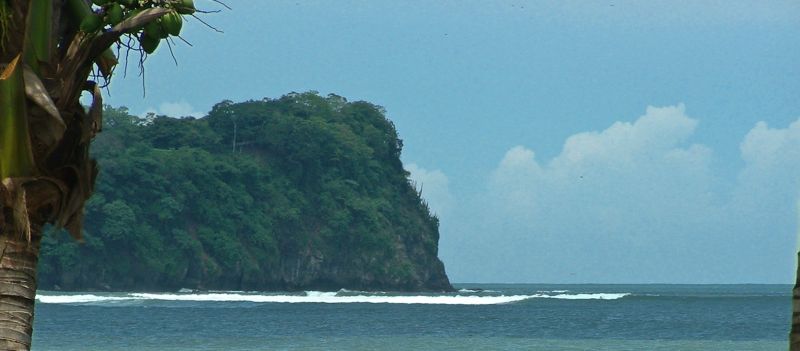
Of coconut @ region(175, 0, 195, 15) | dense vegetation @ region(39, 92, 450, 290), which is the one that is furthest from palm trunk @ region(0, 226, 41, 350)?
dense vegetation @ region(39, 92, 450, 290)

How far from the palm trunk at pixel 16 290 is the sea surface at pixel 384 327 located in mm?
24672

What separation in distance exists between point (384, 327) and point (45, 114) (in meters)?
37.1

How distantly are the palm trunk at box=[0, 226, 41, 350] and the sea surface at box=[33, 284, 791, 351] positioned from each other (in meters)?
24.7

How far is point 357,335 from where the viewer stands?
3631cm

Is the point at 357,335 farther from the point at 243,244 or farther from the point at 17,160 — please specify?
the point at 243,244

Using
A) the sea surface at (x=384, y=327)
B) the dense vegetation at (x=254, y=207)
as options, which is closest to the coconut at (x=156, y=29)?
the sea surface at (x=384, y=327)

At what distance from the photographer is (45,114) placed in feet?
15.4

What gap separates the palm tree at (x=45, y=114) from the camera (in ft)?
15.2

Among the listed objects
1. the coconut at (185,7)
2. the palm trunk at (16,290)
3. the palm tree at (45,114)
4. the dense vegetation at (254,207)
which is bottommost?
the palm trunk at (16,290)

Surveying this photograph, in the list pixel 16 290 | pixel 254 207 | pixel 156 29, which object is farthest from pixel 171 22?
pixel 254 207

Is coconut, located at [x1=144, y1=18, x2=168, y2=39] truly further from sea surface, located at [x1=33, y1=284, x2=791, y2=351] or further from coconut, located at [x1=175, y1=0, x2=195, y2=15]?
sea surface, located at [x1=33, y1=284, x2=791, y2=351]

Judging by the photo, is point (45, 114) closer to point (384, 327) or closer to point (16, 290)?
point (16, 290)

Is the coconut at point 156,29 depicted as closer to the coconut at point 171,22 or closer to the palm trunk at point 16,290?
the coconut at point 171,22

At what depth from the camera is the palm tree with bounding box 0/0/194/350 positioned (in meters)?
4.64
